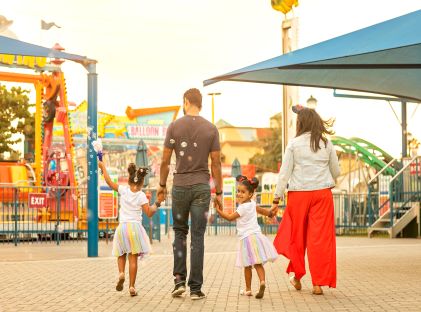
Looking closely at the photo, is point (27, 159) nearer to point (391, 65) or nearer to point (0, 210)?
point (0, 210)

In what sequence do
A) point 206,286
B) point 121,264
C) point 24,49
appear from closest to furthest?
point 121,264, point 206,286, point 24,49

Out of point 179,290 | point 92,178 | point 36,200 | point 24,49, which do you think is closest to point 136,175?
point 179,290

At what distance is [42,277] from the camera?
11492 millimetres

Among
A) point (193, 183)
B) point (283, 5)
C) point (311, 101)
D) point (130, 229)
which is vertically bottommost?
point (130, 229)

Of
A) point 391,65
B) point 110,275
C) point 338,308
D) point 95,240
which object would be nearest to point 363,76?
point 391,65

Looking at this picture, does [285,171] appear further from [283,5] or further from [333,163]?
[283,5]

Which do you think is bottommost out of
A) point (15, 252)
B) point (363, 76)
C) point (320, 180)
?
point (15, 252)

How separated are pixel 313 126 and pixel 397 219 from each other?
17589 mm

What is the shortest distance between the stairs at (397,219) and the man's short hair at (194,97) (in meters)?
17.7

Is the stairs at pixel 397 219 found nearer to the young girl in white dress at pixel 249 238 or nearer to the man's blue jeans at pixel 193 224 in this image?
the young girl in white dress at pixel 249 238

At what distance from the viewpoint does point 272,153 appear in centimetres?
7969

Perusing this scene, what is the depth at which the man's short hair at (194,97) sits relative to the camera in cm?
893

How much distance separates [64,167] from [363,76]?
547 inches

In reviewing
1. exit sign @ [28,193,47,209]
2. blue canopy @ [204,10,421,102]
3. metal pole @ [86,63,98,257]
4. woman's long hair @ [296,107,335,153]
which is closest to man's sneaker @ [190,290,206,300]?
woman's long hair @ [296,107,335,153]
